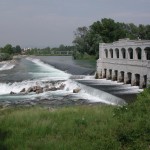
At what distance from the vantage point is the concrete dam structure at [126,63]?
117ft

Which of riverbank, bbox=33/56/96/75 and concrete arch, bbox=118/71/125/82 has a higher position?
concrete arch, bbox=118/71/125/82

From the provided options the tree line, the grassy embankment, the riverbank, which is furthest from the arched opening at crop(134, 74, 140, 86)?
the tree line

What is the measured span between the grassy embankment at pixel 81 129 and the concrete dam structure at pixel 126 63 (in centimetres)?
1591

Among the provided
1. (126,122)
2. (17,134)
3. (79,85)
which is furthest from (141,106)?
(79,85)

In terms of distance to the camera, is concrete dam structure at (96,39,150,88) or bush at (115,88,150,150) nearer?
bush at (115,88,150,150)

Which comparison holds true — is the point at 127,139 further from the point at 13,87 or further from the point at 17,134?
the point at 13,87

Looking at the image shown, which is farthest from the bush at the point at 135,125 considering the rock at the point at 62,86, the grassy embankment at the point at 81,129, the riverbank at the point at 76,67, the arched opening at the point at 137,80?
the riverbank at the point at 76,67

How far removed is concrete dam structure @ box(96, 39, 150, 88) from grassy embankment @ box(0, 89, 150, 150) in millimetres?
15911

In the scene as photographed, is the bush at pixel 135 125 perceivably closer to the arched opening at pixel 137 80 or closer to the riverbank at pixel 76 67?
the arched opening at pixel 137 80

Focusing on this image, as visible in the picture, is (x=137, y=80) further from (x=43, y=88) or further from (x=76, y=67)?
(x=76, y=67)

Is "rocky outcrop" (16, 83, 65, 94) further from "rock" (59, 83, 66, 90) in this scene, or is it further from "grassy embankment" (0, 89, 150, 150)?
"grassy embankment" (0, 89, 150, 150)

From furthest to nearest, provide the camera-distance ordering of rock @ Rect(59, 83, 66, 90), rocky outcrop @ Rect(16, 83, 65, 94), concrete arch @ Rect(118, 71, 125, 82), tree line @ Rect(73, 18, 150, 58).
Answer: tree line @ Rect(73, 18, 150, 58), concrete arch @ Rect(118, 71, 125, 82), rock @ Rect(59, 83, 66, 90), rocky outcrop @ Rect(16, 83, 65, 94)

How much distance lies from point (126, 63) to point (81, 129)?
27375 millimetres

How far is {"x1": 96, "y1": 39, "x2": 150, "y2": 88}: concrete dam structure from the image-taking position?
35.7 meters
